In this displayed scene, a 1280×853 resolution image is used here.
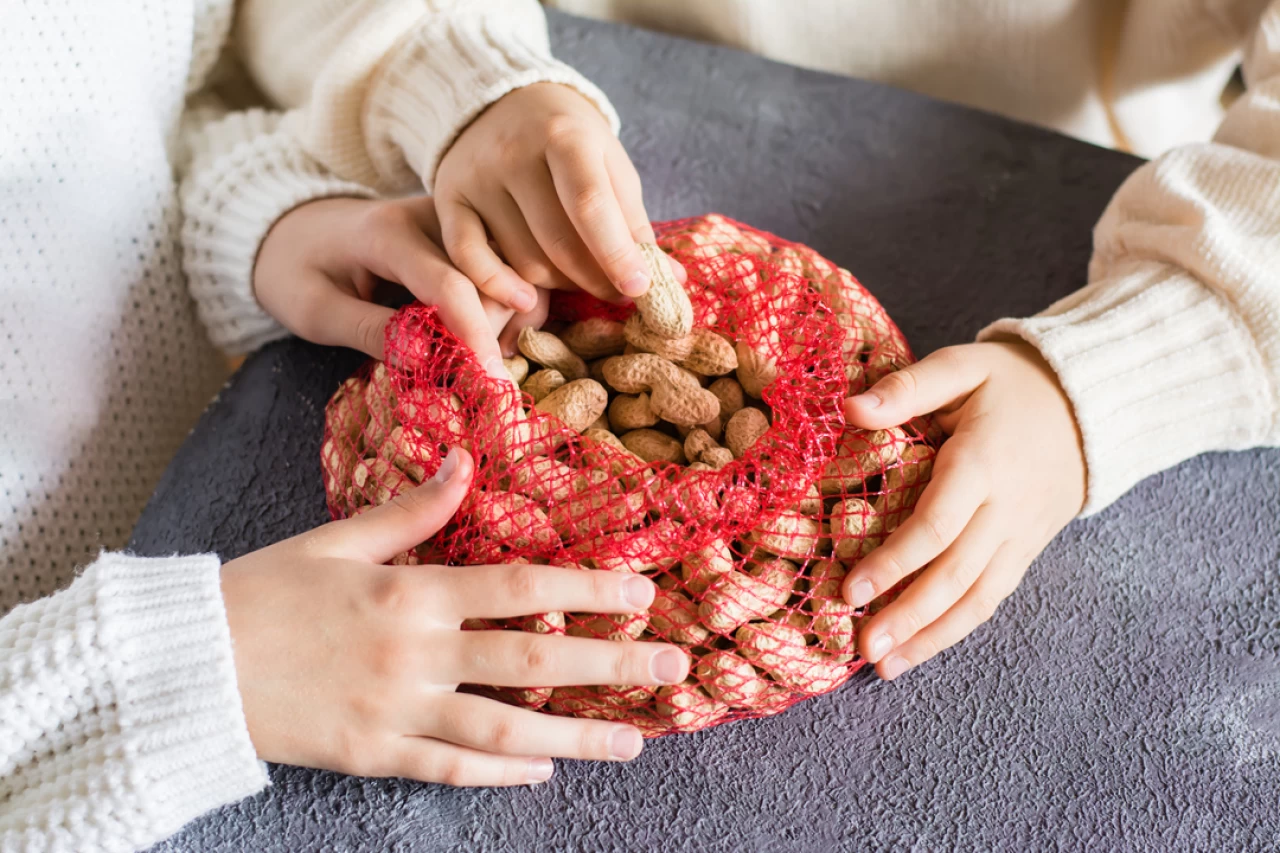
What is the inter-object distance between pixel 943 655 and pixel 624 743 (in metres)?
0.23

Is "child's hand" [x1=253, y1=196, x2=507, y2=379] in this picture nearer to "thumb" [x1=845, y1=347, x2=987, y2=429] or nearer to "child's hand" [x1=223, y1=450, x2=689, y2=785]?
"child's hand" [x1=223, y1=450, x2=689, y2=785]

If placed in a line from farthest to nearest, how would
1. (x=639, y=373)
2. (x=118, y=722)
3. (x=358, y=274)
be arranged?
(x=358, y=274), (x=639, y=373), (x=118, y=722)

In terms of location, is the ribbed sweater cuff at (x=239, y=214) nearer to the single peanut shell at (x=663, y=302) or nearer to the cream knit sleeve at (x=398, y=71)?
the cream knit sleeve at (x=398, y=71)

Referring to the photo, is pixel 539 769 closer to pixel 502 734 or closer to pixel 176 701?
pixel 502 734

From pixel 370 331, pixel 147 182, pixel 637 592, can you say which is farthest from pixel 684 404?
pixel 147 182

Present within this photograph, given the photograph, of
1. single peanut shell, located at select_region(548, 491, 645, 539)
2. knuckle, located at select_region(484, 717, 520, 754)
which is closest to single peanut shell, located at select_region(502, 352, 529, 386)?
single peanut shell, located at select_region(548, 491, 645, 539)

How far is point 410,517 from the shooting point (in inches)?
19.6

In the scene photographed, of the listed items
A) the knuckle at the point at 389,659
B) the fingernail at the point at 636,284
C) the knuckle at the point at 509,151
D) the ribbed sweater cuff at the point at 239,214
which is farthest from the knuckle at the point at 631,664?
the ribbed sweater cuff at the point at 239,214

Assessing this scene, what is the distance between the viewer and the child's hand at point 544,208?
21.9 inches

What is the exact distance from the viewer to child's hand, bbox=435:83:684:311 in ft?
1.82

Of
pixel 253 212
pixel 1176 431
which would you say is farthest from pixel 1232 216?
pixel 253 212

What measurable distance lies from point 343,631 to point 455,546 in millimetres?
77

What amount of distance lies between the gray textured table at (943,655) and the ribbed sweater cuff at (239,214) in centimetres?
4

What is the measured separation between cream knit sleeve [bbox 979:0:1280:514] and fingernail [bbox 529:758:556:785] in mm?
412
